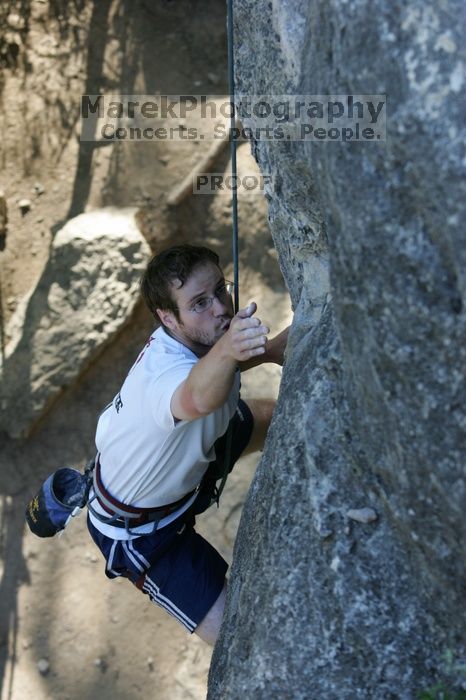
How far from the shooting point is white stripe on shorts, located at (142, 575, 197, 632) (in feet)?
9.16

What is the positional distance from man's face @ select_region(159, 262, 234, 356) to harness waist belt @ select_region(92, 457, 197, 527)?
552 mm

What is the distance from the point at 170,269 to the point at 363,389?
39.3 inches

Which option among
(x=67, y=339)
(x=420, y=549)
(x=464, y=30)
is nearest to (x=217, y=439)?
(x=420, y=549)

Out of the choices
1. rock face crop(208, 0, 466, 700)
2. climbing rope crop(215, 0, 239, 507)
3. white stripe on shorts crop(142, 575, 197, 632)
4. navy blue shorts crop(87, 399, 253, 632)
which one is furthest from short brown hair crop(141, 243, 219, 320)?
white stripe on shorts crop(142, 575, 197, 632)

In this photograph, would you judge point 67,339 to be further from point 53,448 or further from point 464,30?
point 464,30

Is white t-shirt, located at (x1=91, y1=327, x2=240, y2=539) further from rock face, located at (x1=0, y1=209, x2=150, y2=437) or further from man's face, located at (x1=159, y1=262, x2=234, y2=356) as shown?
rock face, located at (x1=0, y1=209, x2=150, y2=437)

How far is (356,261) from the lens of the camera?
1685 mm

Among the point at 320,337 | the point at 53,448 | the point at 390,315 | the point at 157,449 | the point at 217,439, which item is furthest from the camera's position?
the point at 53,448

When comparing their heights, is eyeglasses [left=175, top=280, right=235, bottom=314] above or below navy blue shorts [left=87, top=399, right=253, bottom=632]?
above

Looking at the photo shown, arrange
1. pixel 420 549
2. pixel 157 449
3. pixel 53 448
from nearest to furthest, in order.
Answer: pixel 420 549 < pixel 157 449 < pixel 53 448

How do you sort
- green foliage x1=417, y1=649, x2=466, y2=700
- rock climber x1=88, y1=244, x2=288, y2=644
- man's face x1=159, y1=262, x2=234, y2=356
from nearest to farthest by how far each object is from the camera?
green foliage x1=417, y1=649, x2=466, y2=700, rock climber x1=88, y1=244, x2=288, y2=644, man's face x1=159, y1=262, x2=234, y2=356

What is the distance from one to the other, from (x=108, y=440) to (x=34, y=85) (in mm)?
3259

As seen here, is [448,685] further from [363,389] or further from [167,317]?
[167,317]

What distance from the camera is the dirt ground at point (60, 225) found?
511 cm
